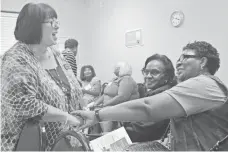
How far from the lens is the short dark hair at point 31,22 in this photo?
4.46 ft

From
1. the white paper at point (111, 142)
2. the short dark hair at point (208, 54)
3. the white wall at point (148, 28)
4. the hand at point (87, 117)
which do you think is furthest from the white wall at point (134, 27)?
the hand at point (87, 117)

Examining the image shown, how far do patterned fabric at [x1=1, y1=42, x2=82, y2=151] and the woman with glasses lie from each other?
209 millimetres

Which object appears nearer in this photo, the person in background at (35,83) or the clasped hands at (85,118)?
the person in background at (35,83)

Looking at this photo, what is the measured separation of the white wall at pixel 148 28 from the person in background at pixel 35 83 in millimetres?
2688

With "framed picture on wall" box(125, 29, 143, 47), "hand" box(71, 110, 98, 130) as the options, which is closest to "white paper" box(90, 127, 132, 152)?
"hand" box(71, 110, 98, 130)

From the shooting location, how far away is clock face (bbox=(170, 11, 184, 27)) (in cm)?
421

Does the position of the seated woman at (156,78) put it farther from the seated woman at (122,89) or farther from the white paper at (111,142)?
the seated woman at (122,89)

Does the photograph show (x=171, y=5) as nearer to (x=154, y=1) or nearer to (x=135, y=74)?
(x=154, y=1)

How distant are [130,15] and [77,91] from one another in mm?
4066

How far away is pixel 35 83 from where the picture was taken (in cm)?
127

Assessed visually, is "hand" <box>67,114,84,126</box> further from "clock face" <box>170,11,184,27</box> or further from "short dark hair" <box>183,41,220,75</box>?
"clock face" <box>170,11,184,27</box>

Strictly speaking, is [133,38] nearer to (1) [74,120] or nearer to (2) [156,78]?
(2) [156,78]

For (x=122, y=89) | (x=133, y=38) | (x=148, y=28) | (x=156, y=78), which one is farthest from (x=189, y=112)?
(x=133, y=38)

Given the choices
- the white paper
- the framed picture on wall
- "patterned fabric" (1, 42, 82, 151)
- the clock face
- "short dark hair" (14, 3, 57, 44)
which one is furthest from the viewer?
the framed picture on wall
